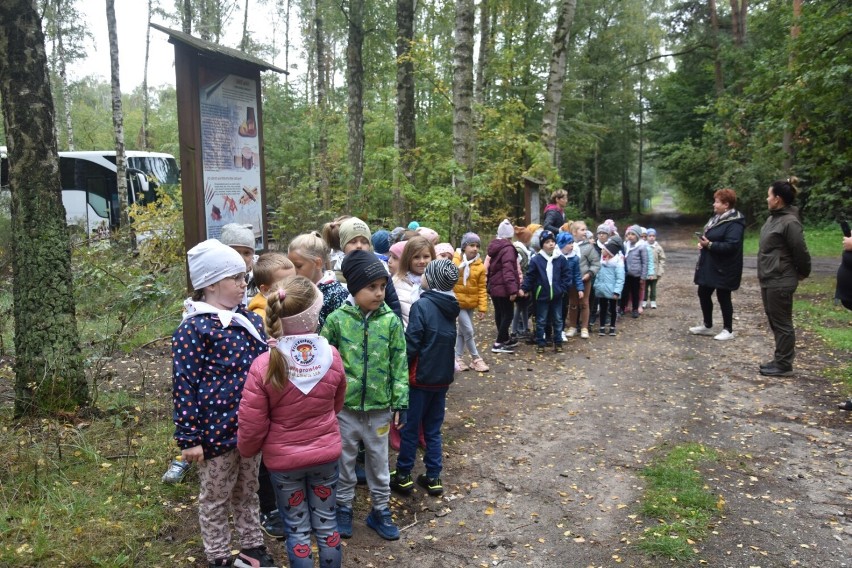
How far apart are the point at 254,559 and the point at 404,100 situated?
9.98 m

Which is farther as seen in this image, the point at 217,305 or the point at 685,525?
the point at 685,525

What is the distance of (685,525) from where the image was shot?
3.94 m

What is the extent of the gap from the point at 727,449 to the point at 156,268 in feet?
29.5

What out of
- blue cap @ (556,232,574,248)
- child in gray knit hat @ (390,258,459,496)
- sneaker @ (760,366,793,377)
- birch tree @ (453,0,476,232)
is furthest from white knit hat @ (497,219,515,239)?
child in gray knit hat @ (390,258,459,496)

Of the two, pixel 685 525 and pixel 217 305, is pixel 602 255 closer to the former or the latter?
pixel 685 525

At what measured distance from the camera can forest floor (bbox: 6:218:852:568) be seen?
12.2 feet

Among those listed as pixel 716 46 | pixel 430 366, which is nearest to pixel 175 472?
pixel 430 366

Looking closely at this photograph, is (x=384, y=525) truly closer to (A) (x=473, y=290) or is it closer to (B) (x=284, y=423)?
(B) (x=284, y=423)

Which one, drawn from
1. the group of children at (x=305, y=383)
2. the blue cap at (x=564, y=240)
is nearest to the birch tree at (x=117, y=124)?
the blue cap at (x=564, y=240)

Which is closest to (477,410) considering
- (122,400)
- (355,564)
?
(355,564)

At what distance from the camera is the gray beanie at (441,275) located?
14.1 feet

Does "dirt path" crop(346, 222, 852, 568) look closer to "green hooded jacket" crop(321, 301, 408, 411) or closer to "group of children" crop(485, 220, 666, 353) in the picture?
"group of children" crop(485, 220, 666, 353)

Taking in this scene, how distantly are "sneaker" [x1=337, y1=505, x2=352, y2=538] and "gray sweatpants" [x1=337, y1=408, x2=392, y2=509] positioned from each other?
0.03 meters

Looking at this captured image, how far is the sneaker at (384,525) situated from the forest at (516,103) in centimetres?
591
